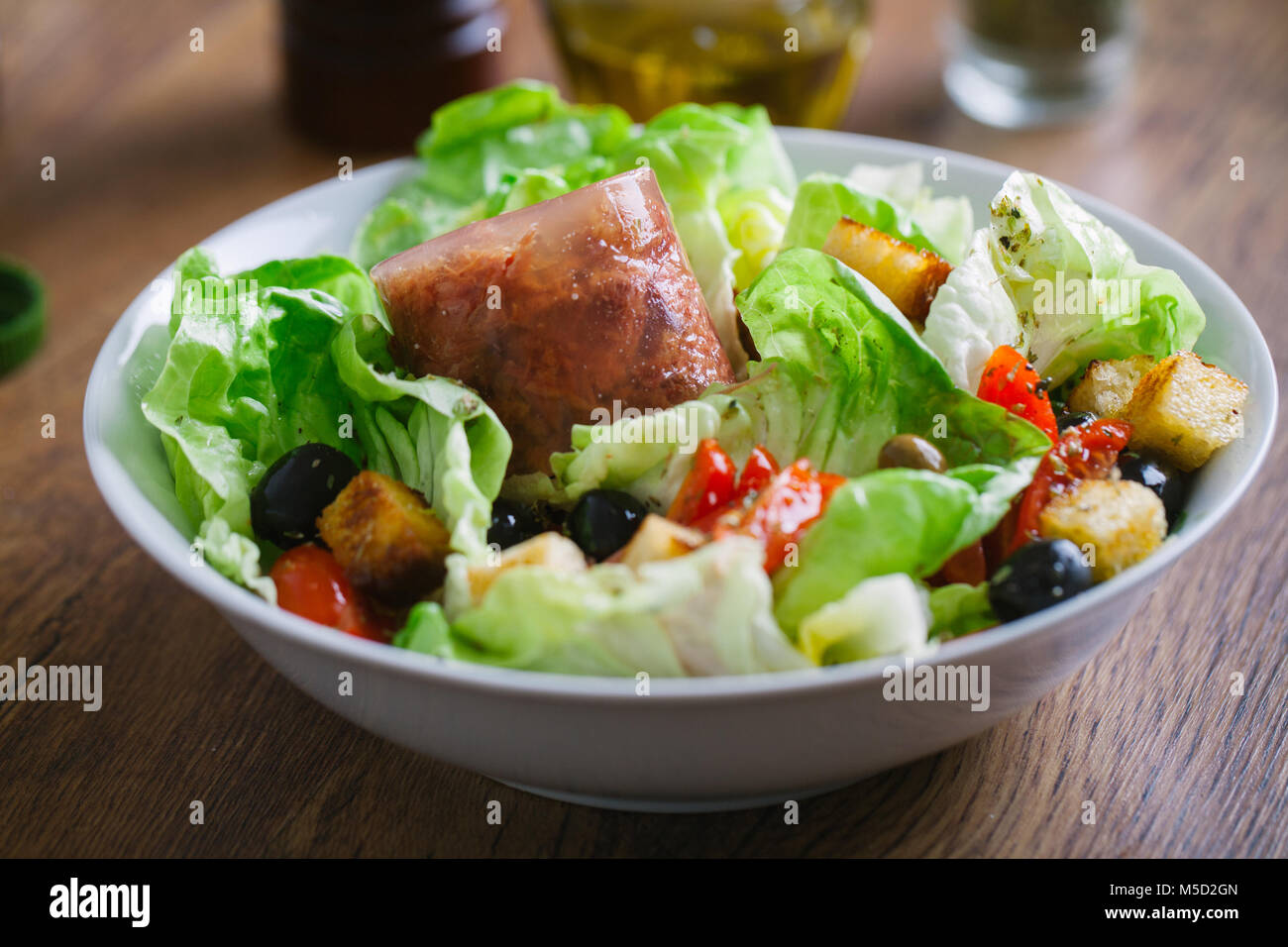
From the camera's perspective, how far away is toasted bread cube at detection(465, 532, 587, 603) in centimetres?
138

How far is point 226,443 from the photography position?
165 centimetres

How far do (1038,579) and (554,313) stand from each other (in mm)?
685

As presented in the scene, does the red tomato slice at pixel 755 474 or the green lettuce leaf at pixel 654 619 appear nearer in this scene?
the green lettuce leaf at pixel 654 619

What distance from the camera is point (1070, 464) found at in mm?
1527

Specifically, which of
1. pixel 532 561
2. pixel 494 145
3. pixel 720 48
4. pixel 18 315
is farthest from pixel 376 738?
pixel 720 48

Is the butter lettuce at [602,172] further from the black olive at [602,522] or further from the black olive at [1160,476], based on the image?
the black olive at [1160,476]

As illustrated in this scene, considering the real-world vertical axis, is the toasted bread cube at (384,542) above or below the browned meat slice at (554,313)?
below

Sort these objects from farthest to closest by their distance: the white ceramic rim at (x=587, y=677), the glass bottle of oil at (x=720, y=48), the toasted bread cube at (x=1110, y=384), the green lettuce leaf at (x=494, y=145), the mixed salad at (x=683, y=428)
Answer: the glass bottle of oil at (x=720, y=48), the green lettuce leaf at (x=494, y=145), the toasted bread cube at (x=1110, y=384), the mixed salad at (x=683, y=428), the white ceramic rim at (x=587, y=677)

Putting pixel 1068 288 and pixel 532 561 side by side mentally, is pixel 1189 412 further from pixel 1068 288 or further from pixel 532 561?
pixel 532 561

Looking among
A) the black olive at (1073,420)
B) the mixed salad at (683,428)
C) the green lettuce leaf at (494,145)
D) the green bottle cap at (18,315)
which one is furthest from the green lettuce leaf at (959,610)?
the green bottle cap at (18,315)

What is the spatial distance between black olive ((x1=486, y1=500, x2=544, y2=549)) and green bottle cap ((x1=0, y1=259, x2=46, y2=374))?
4.16 ft

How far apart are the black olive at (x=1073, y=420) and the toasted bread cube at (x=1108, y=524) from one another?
182 millimetres

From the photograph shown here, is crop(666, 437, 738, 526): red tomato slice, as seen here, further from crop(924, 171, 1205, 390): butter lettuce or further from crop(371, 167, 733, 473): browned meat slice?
crop(924, 171, 1205, 390): butter lettuce

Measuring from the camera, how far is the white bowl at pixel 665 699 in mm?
1188
